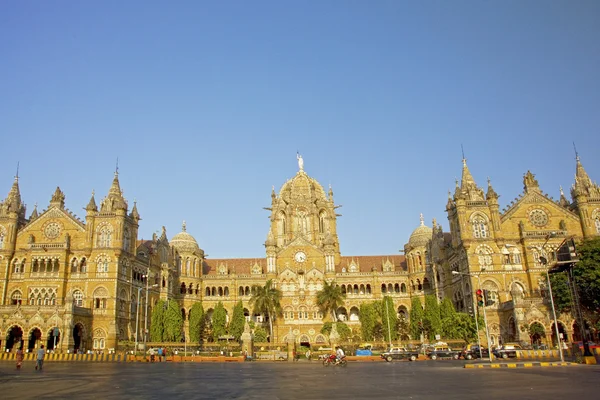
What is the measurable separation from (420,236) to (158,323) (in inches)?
1790

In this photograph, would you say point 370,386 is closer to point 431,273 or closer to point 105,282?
point 105,282

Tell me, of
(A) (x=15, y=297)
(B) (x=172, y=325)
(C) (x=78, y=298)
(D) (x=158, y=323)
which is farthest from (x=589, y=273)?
(A) (x=15, y=297)

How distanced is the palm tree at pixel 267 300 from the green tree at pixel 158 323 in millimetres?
13435

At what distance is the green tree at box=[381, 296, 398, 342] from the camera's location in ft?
249

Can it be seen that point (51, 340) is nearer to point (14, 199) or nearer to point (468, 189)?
point (14, 199)

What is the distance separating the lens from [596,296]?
57.1 meters

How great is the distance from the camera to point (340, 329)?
77.4 metres

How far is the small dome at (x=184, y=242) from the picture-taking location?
91250 millimetres

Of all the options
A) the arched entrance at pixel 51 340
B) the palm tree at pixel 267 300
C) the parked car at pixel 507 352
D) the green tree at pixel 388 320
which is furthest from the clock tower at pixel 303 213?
the parked car at pixel 507 352

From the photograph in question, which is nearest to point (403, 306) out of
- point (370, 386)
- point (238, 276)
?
point (238, 276)

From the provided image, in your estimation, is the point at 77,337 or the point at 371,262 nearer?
the point at 77,337

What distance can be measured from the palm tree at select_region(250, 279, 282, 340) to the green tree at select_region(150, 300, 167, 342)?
44.1 ft

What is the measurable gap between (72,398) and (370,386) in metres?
11.2

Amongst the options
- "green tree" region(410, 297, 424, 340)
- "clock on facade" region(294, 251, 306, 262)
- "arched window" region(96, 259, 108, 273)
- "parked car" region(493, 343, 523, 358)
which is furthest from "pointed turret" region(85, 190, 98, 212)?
"parked car" region(493, 343, 523, 358)
